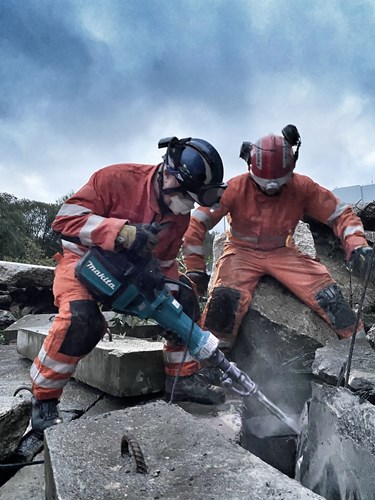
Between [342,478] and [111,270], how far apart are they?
1.45 m

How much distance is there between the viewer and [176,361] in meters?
2.91

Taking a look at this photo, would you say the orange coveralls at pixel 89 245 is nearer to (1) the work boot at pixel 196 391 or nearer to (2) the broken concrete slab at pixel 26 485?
(1) the work boot at pixel 196 391

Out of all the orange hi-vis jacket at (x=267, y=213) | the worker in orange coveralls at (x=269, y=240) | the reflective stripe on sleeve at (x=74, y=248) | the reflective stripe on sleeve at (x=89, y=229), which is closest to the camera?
the reflective stripe on sleeve at (x=89, y=229)

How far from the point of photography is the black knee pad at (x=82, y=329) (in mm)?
2352

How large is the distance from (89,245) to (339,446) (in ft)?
5.32

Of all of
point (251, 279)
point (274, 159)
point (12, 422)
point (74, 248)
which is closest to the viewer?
point (12, 422)

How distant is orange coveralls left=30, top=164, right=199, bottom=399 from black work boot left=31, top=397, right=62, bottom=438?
0.05 m

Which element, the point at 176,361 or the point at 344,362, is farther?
the point at 176,361

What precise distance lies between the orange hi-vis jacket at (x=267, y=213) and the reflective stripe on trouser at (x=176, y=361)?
920 mm

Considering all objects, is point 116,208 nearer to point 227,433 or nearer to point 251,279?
point 251,279

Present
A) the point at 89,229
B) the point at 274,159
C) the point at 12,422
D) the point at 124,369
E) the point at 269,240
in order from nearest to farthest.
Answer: the point at 12,422 → the point at 89,229 → the point at 124,369 → the point at 274,159 → the point at 269,240

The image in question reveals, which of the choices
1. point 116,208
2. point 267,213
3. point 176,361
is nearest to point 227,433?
point 176,361

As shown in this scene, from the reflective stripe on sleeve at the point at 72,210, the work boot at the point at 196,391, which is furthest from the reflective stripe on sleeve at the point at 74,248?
the work boot at the point at 196,391

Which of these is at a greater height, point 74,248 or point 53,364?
point 74,248
